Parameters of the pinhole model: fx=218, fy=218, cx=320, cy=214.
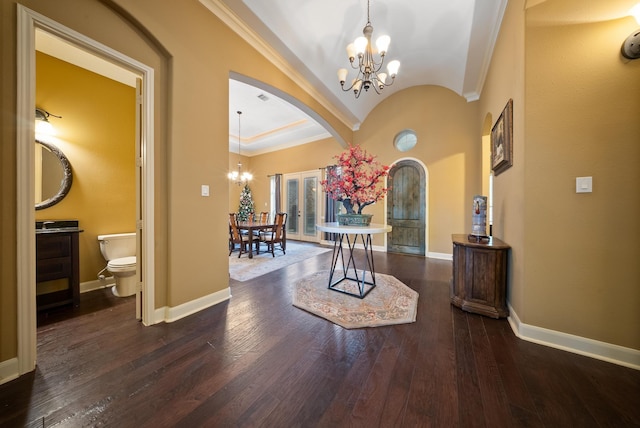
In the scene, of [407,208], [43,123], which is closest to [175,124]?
[43,123]

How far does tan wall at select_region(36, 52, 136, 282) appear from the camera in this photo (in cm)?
258

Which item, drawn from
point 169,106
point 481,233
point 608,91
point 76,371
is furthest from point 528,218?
point 76,371

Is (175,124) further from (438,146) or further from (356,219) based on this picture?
(438,146)

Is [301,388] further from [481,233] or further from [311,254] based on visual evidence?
[311,254]

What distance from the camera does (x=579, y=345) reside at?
1.60 metres

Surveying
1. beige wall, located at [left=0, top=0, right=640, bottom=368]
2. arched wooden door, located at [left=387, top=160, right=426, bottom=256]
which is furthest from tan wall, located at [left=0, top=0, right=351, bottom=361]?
arched wooden door, located at [left=387, top=160, right=426, bottom=256]

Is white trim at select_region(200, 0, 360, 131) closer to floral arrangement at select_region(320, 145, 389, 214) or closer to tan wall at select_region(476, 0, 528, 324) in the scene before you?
floral arrangement at select_region(320, 145, 389, 214)

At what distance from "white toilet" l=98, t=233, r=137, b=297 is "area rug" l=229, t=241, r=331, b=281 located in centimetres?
120

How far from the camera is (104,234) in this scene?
2928 millimetres

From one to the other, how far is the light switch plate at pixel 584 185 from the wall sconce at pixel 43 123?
16.9 ft

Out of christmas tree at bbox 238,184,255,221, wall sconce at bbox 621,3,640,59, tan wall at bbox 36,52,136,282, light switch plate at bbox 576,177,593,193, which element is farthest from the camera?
christmas tree at bbox 238,184,255,221

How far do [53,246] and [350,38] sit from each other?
174 inches

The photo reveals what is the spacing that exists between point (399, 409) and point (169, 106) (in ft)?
9.40

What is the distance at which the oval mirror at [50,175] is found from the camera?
246cm
